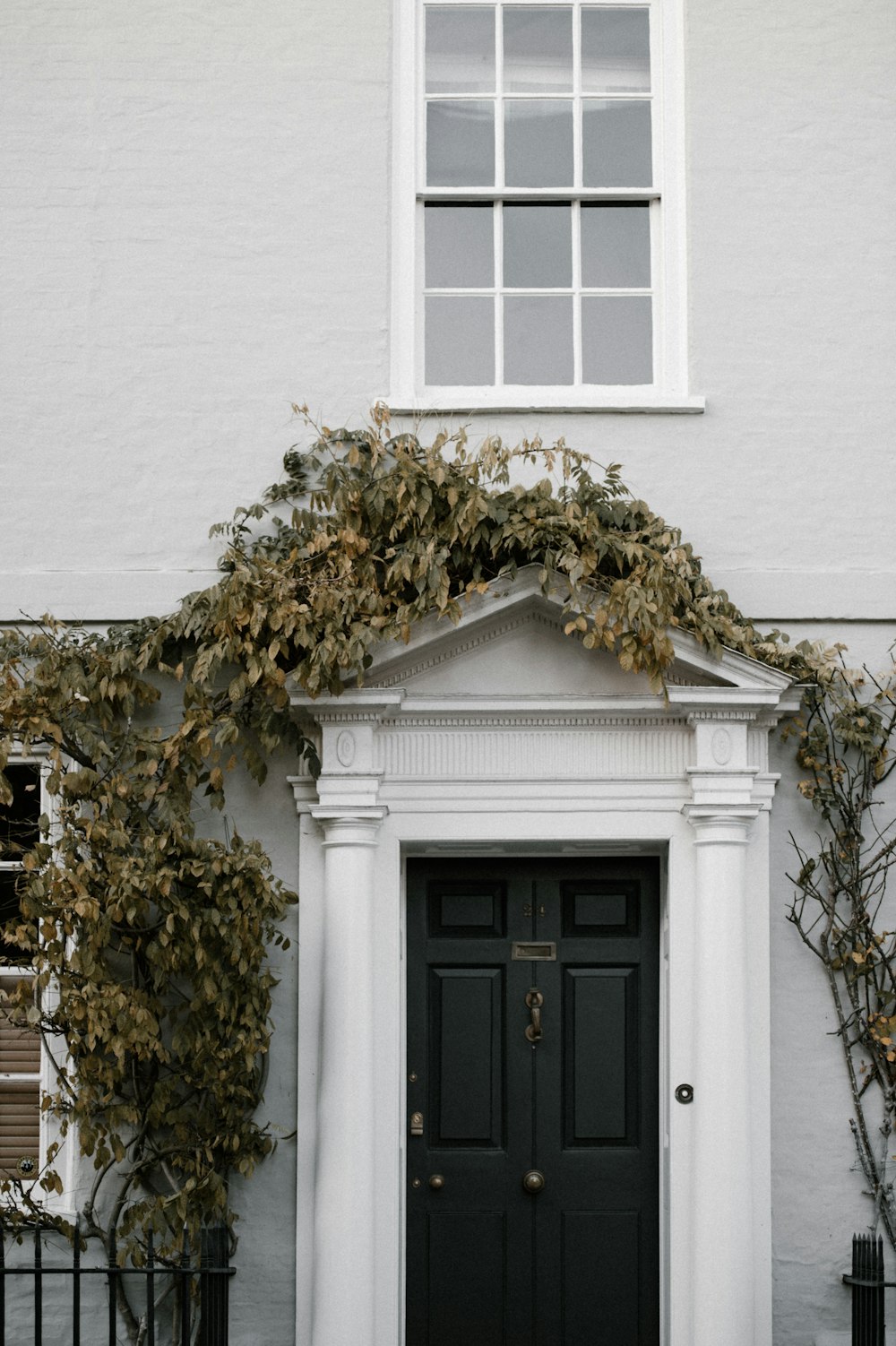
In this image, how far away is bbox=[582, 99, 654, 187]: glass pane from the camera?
21.5 ft

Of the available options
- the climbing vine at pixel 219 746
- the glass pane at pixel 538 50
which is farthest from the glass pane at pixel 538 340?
the glass pane at pixel 538 50

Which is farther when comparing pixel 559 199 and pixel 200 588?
pixel 559 199

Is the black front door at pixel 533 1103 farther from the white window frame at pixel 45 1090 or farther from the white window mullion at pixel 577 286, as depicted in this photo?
the white window mullion at pixel 577 286

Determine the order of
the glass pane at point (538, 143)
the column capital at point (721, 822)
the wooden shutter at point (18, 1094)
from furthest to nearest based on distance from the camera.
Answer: the glass pane at point (538, 143), the wooden shutter at point (18, 1094), the column capital at point (721, 822)

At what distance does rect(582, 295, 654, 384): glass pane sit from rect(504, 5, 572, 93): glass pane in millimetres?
993

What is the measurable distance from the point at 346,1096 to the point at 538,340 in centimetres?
330

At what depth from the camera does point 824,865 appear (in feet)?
19.7

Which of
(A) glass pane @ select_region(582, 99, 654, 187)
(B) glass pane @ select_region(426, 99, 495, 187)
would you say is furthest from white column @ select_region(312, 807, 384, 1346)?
(A) glass pane @ select_region(582, 99, 654, 187)

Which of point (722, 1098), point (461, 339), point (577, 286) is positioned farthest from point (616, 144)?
point (722, 1098)

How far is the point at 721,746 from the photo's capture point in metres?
5.91

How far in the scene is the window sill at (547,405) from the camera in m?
6.18

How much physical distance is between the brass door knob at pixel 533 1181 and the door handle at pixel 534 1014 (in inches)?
20.7

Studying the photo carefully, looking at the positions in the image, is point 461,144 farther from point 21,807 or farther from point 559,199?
point 21,807

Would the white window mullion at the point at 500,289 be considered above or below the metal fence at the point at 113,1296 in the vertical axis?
above
